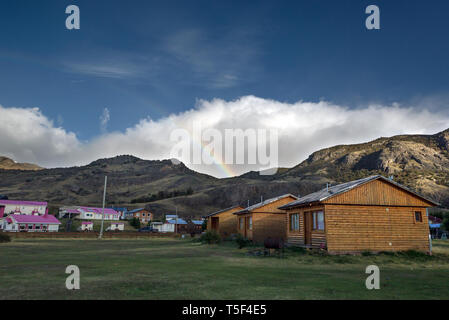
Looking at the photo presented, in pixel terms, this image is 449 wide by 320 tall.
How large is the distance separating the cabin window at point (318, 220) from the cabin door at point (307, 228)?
2.29 feet

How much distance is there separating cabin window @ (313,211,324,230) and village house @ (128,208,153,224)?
84.4 meters

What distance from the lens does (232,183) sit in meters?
158

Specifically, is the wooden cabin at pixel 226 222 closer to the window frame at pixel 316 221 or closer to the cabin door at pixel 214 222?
the cabin door at pixel 214 222

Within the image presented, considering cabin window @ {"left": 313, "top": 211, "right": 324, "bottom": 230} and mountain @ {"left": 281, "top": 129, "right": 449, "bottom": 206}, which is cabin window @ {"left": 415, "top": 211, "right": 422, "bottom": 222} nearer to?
cabin window @ {"left": 313, "top": 211, "right": 324, "bottom": 230}

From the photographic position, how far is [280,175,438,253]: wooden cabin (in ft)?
68.3

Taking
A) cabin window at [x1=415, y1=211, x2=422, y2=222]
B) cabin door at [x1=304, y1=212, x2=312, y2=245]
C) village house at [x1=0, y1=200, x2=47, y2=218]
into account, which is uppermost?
village house at [x1=0, y1=200, x2=47, y2=218]

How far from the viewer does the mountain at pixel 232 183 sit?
384 ft

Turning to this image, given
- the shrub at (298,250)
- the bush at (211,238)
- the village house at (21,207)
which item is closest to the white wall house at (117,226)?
the village house at (21,207)

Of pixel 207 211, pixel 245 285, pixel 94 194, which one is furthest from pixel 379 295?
pixel 94 194

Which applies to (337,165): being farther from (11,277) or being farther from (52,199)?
(11,277)

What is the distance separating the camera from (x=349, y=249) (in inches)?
812

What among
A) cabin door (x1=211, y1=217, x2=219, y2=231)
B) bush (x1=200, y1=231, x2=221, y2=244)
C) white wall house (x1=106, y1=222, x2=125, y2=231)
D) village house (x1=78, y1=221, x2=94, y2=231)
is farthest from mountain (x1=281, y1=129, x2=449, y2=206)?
bush (x1=200, y1=231, x2=221, y2=244)

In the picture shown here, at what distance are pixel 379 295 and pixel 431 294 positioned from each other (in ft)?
5.54

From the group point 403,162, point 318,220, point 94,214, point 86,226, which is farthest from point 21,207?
point 403,162
